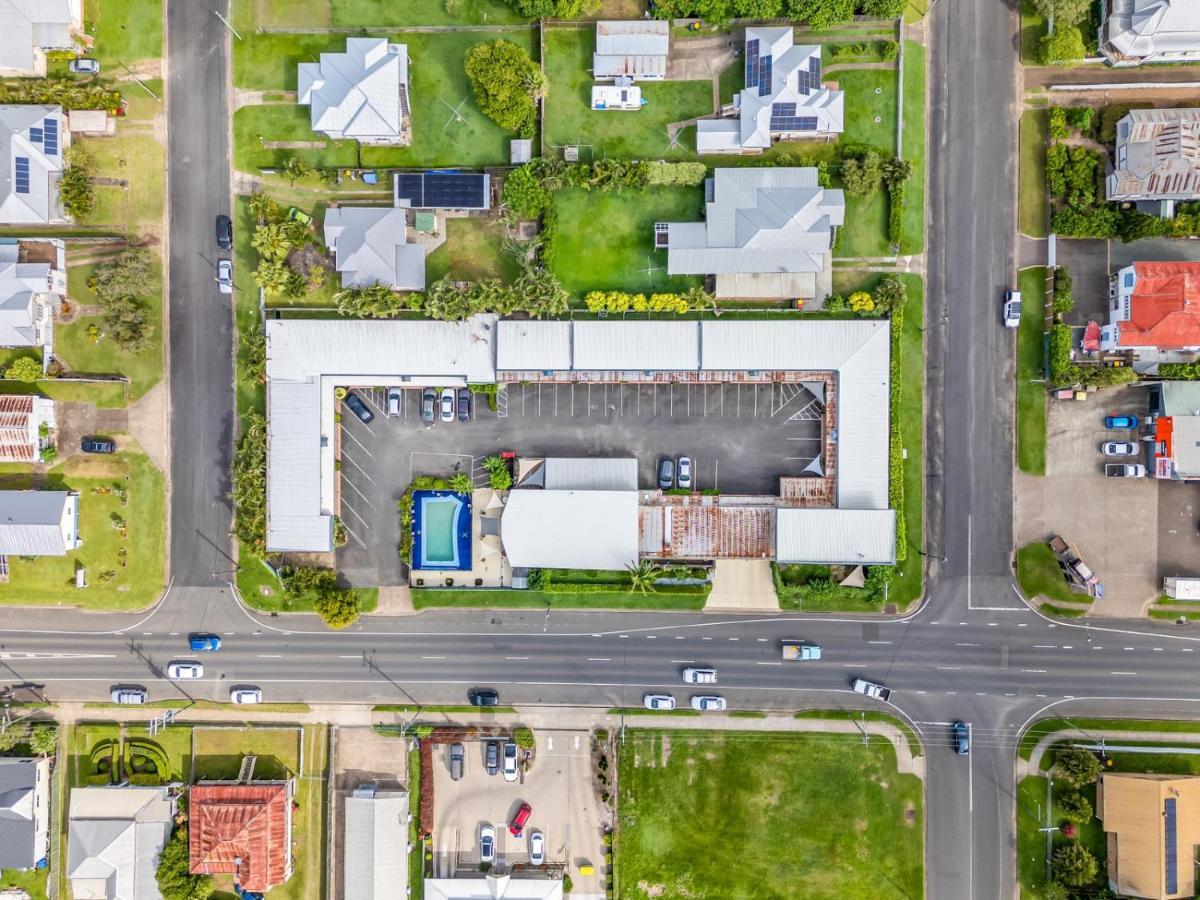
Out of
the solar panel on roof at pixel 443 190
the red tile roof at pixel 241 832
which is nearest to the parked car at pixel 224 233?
the solar panel on roof at pixel 443 190

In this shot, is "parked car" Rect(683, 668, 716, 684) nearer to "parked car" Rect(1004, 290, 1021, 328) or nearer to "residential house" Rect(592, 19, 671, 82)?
"parked car" Rect(1004, 290, 1021, 328)

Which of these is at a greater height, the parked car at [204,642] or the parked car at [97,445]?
the parked car at [97,445]

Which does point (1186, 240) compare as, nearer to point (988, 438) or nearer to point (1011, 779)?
point (988, 438)

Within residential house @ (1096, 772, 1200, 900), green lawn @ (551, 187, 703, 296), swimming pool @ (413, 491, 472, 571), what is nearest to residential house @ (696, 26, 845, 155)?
green lawn @ (551, 187, 703, 296)

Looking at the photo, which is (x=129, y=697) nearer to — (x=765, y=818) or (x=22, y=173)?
(x=22, y=173)

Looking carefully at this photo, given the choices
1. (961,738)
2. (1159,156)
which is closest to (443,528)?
(961,738)

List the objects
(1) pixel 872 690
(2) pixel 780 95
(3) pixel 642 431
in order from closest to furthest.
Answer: (2) pixel 780 95
(1) pixel 872 690
(3) pixel 642 431

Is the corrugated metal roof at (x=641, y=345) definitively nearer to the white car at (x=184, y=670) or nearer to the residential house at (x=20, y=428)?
the white car at (x=184, y=670)
